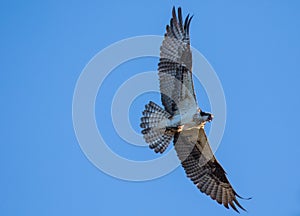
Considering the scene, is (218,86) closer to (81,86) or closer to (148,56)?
(148,56)

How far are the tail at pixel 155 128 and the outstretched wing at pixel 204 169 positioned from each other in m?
0.57

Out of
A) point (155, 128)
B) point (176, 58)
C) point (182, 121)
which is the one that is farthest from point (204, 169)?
point (176, 58)

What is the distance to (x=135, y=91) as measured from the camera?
20562 mm

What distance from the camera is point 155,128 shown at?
19734 mm

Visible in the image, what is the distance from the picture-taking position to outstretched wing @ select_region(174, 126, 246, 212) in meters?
20.5

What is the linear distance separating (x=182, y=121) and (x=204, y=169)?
185 centimetres

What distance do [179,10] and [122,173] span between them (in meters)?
4.59

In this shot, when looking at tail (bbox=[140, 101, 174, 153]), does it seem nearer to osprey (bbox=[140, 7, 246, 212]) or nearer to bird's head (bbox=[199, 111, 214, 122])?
osprey (bbox=[140, 7, 246, 212])

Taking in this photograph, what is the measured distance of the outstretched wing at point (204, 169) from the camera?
20484mm

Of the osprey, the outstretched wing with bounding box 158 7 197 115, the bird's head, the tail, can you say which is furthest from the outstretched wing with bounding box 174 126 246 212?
the outstretched wing with bounding box 158 7 197 115

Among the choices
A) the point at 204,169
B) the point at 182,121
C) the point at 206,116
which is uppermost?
the point at 182,121

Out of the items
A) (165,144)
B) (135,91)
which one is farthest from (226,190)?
(135,91)

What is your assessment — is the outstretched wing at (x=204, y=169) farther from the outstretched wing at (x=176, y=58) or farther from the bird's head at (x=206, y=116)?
the outstretched wing at (x=176, y=58)

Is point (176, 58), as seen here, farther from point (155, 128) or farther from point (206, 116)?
point (155, 128)
